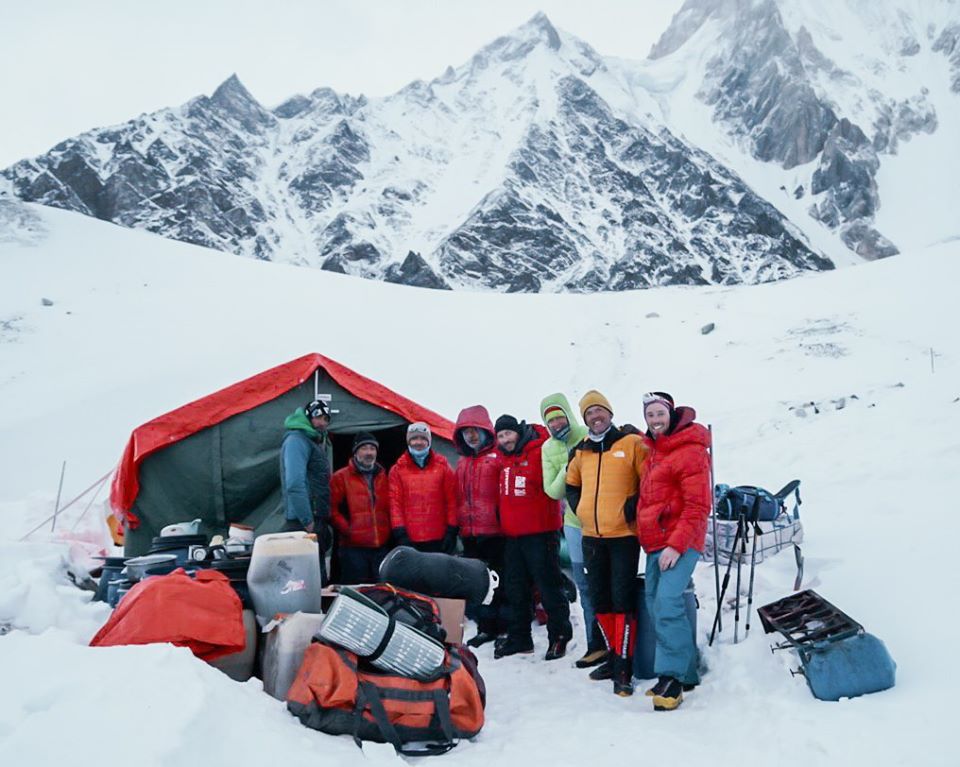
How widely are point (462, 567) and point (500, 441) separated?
38.9 inches

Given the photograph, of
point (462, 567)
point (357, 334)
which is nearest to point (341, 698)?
point (462, 567)

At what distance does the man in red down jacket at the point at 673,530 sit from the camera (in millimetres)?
3547

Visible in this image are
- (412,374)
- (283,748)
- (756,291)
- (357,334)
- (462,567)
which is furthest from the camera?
(756,291)

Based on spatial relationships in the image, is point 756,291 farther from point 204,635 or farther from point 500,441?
point 204,635

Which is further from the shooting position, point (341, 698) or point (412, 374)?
point (412, 374)

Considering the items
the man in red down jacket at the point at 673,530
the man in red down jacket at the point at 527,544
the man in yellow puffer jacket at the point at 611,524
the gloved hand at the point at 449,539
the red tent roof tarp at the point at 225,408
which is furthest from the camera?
the red tent roof tarp at the point at 225,408

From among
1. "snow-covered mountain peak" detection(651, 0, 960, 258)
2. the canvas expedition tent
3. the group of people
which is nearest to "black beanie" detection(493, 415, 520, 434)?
the group of people

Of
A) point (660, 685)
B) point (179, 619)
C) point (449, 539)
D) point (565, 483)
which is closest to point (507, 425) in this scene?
point (565, 483)

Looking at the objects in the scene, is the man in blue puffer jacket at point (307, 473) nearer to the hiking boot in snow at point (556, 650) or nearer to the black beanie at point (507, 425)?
the black beanie at point (507, 425)

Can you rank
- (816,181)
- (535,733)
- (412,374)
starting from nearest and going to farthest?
(535,733), (412,374), (816,181)

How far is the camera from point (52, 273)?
59.5 ft

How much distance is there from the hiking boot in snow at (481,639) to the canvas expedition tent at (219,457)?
2.05 meters

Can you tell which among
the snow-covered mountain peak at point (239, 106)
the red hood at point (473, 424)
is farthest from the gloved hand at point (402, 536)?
the snow-covered mountain peak at point (239, 106)

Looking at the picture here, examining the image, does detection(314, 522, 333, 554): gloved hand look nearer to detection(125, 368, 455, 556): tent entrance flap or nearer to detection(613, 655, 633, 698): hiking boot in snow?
detection(125, 368, 455, 556): tent entrance flap
